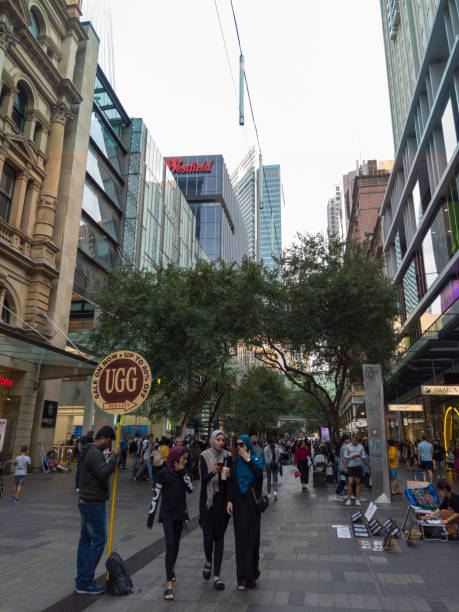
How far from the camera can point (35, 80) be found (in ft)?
75.2

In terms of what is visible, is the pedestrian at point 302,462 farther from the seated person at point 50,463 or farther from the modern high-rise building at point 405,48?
the modern high-rise building at point 405,48

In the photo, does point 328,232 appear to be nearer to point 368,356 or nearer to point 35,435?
point 368,356

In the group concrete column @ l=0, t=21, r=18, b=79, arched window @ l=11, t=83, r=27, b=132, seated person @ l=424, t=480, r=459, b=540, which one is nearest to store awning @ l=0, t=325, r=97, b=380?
arched window @ l=11, t=83, r=27, b=132

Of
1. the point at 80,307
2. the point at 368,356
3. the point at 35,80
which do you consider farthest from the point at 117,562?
the point at 80,307

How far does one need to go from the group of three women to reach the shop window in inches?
928

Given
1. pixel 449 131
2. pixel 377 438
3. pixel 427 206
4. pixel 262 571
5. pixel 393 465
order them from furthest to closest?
pixel 427 206, pixel 449 131, pixel 393 465, pixel 377 438, pixel 262 571

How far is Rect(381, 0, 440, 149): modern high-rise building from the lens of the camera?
30533 millimetres

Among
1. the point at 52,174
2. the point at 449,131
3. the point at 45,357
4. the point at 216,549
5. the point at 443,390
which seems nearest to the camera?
the point at 216,549

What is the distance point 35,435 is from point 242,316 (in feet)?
39.3

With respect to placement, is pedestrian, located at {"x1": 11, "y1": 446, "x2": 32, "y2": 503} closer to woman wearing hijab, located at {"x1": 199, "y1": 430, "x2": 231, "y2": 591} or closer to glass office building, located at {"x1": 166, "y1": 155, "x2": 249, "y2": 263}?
woman wearing hijab, located at {"x1": 199, "y1": 430, "x2": 231, "y2": 591}

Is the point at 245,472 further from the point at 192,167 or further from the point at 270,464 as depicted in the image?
the point at 192,167

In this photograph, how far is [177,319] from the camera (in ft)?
58.3

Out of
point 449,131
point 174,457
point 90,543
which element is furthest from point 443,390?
point 90,543

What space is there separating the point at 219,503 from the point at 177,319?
40.0 ft
